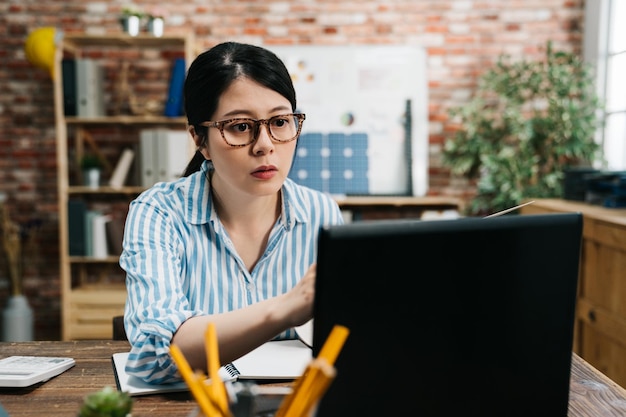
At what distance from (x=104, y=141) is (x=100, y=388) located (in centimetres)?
331

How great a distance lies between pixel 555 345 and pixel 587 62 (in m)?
3.62

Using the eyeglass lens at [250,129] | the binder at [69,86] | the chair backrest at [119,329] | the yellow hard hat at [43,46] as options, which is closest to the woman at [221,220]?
the eyeglass lens at [250,129]

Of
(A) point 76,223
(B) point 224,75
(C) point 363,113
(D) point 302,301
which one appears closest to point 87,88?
(A) point 76,223

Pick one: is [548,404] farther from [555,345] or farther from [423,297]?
[423,297]

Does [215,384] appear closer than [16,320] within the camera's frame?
Yes

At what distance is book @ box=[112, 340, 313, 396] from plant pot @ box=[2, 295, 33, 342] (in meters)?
2.98

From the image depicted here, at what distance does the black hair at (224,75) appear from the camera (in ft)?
4.20

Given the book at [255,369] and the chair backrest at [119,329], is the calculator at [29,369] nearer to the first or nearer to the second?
the book at [255,369]

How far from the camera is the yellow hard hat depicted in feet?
12.1

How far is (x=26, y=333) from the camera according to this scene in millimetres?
3836

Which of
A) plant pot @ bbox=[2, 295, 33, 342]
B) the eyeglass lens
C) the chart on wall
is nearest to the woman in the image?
the eyeglass lens

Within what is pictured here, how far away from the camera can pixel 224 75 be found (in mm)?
1277

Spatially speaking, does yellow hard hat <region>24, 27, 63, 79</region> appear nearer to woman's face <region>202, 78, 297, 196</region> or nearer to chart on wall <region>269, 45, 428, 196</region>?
chart on wall <region>269, 45, 428, 196</region>

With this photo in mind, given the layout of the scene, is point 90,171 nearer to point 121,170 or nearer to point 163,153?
point 121,170
